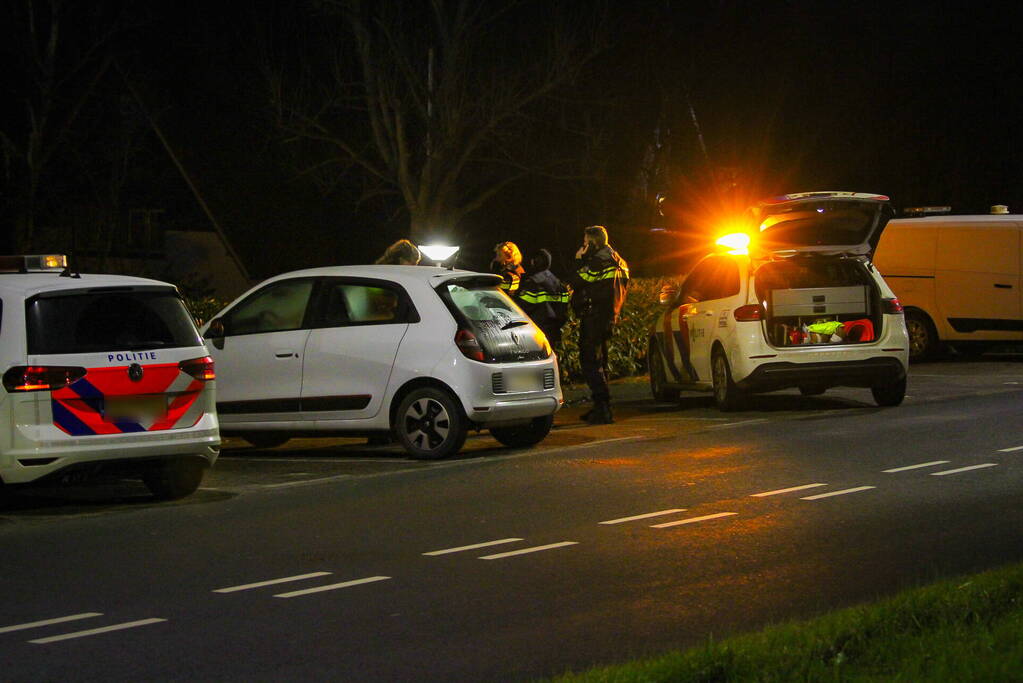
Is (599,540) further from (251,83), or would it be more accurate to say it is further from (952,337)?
(251,83)

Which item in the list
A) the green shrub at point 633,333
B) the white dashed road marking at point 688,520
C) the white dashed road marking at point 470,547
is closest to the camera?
the white dashed road marking at point 470,547

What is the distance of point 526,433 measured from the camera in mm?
14008

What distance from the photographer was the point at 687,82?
3272cm

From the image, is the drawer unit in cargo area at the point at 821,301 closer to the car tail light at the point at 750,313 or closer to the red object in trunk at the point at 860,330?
the red object in trunk at the point at 860,330

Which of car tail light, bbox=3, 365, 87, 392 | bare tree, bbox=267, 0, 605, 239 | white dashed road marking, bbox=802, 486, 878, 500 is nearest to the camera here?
car tail light, bbox=3, 365, 87, 392

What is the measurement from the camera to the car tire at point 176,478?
1094 centimetres

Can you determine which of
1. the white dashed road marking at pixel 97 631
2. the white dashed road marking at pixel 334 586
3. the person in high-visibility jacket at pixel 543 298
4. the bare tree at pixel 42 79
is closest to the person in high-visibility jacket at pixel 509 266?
the person in high-visibility jacket at pixel 543 298

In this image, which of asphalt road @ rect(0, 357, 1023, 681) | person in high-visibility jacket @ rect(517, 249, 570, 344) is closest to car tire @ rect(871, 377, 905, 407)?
asphalt road @ rect(0, 357, 1023, 681)

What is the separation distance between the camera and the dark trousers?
15656mm

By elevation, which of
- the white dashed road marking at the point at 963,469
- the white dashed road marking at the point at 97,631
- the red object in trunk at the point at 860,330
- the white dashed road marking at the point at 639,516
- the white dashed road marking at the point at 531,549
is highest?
the red object in trunk at the point at 860,330

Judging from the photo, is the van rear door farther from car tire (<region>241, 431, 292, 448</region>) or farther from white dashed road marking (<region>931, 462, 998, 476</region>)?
car tire (<region>241, 431, 292, 448</region>)

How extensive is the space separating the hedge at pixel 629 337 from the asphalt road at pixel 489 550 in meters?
5.46

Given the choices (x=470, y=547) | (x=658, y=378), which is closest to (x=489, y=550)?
(x=470, y=547)

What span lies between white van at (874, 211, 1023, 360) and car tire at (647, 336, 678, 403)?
6.25 metres
